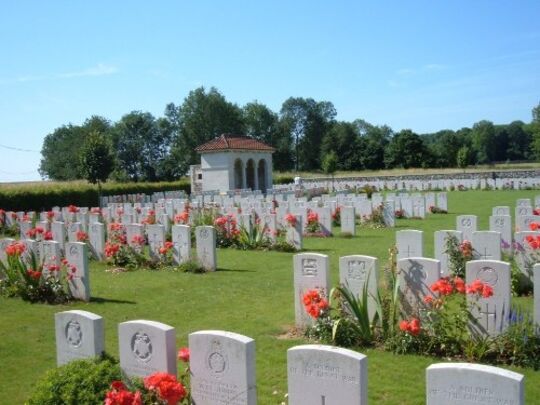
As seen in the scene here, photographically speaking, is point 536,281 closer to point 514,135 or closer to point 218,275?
point 218,275

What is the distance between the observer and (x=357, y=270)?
753 cm

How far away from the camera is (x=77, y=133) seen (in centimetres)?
8656

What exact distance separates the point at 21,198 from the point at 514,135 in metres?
90.1

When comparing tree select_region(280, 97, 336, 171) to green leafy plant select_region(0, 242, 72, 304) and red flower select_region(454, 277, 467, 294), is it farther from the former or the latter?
red flower select_region(454, 277, 467, 294)

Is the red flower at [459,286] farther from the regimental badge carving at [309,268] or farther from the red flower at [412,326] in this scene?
the regimental badge carving at [309,268]

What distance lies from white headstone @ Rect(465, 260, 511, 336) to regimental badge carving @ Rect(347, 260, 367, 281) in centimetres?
137

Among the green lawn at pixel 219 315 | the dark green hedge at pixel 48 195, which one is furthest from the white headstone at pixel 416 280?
the dark green hedge at pixel 48 195

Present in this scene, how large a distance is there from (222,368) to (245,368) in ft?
0.90

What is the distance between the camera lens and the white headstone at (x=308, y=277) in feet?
25.3

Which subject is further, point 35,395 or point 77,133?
point 77,133

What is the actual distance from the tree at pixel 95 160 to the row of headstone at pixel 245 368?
2908 centimetres

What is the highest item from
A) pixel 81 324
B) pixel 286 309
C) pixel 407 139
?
pixel 407 139

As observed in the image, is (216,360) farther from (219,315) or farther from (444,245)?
(444,245)

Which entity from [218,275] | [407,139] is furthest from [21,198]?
[407,139]
